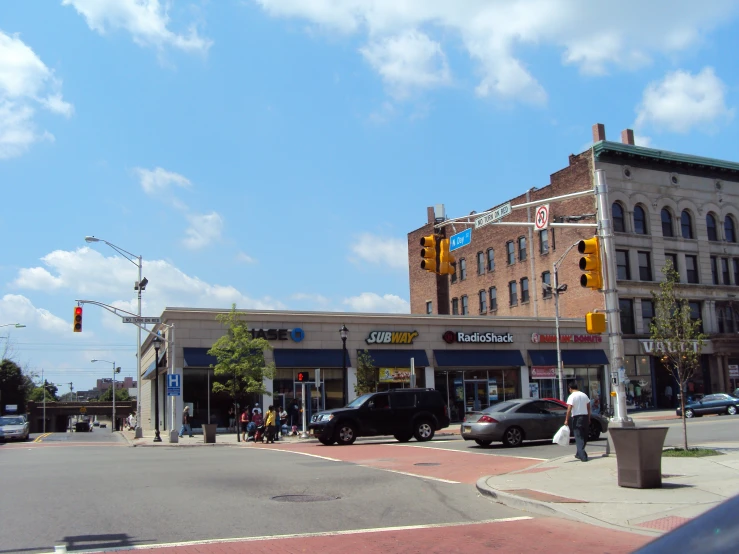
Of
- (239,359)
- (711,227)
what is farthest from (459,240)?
(711,227)

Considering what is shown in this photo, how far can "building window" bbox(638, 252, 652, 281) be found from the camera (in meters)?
47.5

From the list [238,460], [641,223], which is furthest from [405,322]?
[238,460]

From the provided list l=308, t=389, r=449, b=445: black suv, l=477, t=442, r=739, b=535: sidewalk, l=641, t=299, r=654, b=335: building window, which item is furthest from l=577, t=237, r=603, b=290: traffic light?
l=641, t=299, r=654, b=335: building window

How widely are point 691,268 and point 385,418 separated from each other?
31.8 meters

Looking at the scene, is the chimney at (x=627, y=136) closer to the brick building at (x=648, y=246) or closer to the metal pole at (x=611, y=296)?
the brick building at (x=648, y=246)

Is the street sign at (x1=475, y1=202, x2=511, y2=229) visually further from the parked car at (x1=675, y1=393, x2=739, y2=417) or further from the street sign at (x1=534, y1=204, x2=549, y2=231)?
the parked car at (x1=675, y1=393, x2=739, y2=417)

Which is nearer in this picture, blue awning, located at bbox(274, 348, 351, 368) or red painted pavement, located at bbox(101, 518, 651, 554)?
red painted pavement, located at bbox(101, 518, 651, 554)

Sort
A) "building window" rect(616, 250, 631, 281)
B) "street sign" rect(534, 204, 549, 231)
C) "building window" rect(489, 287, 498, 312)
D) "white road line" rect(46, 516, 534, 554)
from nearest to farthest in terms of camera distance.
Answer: "white road line" rect(46, 516, 534, 554) → "street sign" rect(534, 204, 549, 231) → "building window" rect(616, 250, 631, 281) → "building window" rect(489, 287, 498, 312)

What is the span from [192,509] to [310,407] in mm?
27448

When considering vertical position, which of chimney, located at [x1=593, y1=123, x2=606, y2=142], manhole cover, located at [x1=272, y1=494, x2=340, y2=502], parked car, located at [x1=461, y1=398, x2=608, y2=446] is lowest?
manhole cover, located at [x1=272, y1=494, x2=340, y2=502]

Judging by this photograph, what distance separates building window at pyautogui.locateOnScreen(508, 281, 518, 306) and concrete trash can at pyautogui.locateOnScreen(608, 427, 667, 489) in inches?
1668

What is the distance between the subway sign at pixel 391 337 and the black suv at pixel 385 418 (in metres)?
13.5

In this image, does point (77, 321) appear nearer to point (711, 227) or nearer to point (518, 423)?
point (518, 423)

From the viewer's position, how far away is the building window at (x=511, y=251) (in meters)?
53.8
